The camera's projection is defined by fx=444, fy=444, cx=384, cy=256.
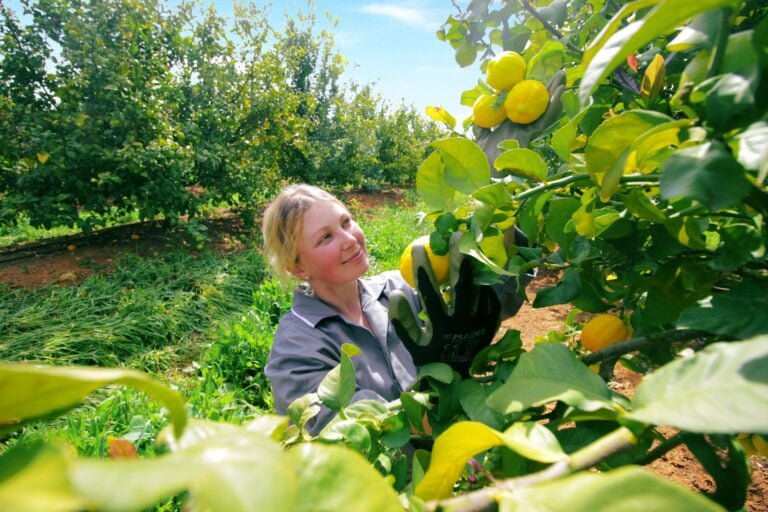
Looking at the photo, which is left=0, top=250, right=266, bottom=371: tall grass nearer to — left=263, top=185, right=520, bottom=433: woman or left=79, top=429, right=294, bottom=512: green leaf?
left=263, top=185, right=520, bottom=433: woman

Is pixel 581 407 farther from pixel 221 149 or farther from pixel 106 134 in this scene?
pixel 221 149

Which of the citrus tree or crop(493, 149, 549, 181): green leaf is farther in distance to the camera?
crop(493, 149, 549, 181): green leaf

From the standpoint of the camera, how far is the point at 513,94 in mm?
674

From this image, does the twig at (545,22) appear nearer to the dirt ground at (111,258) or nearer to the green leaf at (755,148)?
the green leaf at (755,148)

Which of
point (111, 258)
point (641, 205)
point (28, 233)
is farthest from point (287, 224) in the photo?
point (28, 233)

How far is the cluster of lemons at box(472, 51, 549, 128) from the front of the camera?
26.1 inches

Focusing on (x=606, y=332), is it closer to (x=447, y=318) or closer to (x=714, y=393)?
(x=447, y=318)

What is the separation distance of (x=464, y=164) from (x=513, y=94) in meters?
0.28

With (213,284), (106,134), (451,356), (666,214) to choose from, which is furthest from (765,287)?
(106,134)

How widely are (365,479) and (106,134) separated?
17.0 feet

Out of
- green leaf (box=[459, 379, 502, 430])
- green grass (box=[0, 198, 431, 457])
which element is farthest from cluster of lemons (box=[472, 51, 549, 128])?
green grass (box=[0, 198, 431, 457])

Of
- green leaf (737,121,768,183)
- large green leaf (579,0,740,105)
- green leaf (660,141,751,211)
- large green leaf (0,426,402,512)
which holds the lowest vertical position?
large green leaf (0,426,402,512)

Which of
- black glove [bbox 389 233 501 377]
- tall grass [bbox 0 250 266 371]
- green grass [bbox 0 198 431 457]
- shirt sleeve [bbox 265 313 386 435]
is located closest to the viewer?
black glove [bbox 389 233 501 377]

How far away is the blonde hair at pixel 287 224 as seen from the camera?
1761 mm
